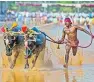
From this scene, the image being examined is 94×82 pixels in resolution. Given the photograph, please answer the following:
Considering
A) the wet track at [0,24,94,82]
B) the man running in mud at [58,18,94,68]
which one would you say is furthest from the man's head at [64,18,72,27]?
the wet track at [0,24,94,82]

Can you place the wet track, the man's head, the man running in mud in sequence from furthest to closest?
the man running in mud
the man's head
the wet track

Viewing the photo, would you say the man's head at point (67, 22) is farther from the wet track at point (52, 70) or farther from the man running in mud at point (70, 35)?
the wet track at point (52, 70)

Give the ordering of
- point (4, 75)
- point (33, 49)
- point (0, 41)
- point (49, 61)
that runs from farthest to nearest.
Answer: point (0, 41) < point (49, 61) < point (33, 49) < point (4, 75)

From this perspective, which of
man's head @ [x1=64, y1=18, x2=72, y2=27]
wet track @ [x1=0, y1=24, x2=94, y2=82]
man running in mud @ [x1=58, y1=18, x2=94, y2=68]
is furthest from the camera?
man running in mud @ [x1=58, y1=18, x2=94, y2=68]

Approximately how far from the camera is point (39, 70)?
16281mm

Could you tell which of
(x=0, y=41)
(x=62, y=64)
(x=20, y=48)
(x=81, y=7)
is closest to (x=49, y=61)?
(x=62, y=64)

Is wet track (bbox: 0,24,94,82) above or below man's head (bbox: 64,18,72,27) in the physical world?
below

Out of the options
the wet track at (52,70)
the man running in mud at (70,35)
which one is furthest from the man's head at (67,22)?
the wet track at (52,70)

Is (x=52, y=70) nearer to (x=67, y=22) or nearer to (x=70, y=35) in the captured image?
(x=70, y=35)

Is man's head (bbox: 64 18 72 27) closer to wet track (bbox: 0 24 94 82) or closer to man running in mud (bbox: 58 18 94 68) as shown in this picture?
man running in mud (bbox: 58 18 94 68)

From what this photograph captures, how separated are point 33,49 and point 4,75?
1.64 meters

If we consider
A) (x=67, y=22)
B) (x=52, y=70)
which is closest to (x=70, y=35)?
(x=67, y=22)

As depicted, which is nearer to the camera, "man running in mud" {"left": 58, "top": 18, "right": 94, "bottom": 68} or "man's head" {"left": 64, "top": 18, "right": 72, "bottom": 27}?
"man's head" {"left": 64, "top": 18, "right": 72, "bottom": 27}

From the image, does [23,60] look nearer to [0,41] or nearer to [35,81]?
[35,81]
